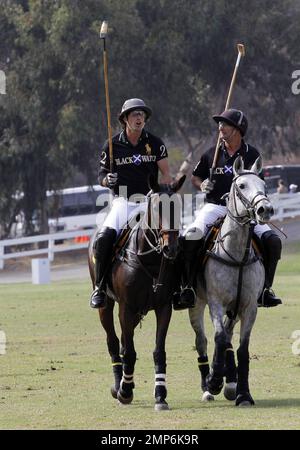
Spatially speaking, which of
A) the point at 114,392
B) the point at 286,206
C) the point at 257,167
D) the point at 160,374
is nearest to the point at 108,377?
the point at 114,392

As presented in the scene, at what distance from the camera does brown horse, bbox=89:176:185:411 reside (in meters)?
12.2

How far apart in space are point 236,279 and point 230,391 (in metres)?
1.35

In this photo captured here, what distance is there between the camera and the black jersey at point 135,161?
13477mm

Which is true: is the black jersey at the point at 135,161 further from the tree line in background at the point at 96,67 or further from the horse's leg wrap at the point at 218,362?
the tree line in background at the point at 96,67

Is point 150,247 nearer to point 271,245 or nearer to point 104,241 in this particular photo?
point 104,241

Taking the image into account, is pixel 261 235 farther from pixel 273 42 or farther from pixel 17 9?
pixel 273 42

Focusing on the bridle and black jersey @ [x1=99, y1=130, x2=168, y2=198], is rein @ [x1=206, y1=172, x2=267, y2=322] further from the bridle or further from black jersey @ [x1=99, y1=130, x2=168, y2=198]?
black jersey @ [x1=99, y1=130, x2=168, y2=198]

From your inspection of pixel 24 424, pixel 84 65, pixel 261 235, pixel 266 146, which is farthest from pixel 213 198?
pixel 266 146

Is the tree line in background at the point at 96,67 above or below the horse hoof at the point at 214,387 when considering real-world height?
below

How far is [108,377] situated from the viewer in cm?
1529

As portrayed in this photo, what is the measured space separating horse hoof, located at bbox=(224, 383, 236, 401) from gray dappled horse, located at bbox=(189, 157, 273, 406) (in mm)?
155

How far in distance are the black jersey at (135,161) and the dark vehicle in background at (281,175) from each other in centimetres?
5281

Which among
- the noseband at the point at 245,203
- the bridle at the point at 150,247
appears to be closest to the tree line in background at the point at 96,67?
the bridle at the point at 150,247
